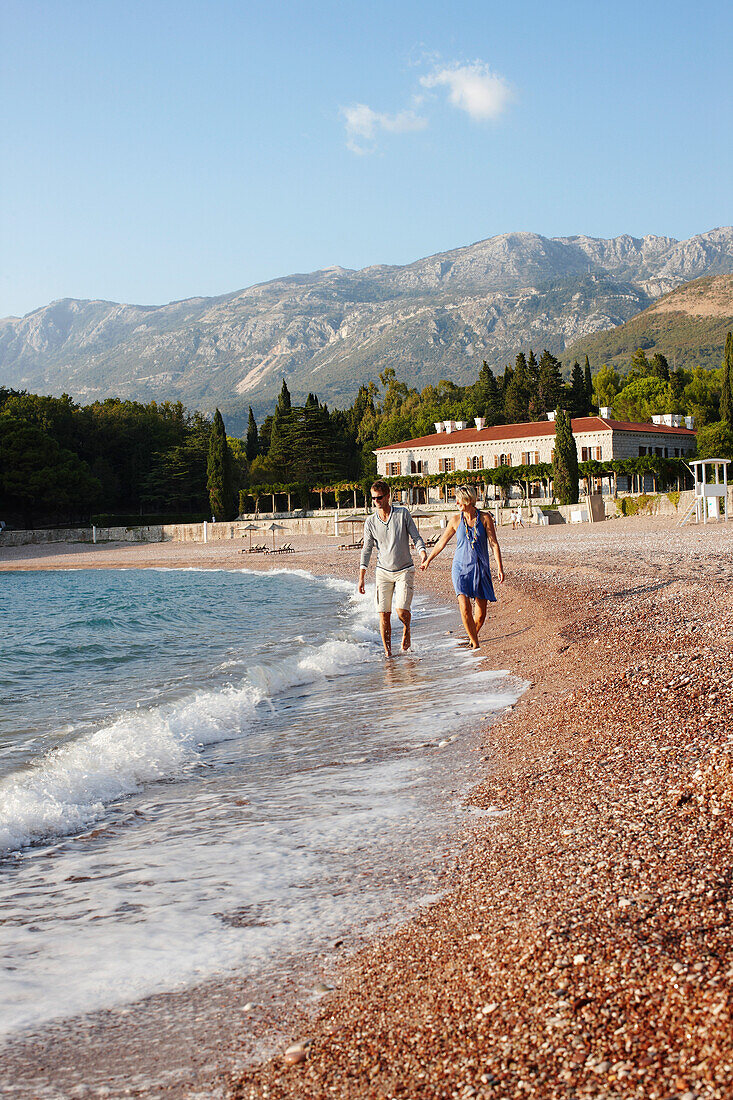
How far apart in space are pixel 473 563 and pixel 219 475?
185 feet

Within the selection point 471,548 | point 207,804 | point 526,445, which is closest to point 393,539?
point 471,548

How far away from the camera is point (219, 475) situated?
62.9 meters

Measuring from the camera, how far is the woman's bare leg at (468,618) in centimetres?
864

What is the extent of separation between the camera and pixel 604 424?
5984 cm

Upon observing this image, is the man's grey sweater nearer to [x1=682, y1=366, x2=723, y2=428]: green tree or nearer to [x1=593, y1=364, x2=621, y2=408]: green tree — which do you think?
[x1=682, y1=366, x2=723, y2=428]: green tree

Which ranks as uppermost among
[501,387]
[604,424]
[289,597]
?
[501,387]

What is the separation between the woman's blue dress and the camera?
324 inches

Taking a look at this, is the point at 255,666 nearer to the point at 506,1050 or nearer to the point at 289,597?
the point at 506,1050

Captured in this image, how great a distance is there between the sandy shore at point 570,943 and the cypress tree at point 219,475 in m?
59.2

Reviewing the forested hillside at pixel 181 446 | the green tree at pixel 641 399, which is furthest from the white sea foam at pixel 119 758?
the green tree at pixel 641 399

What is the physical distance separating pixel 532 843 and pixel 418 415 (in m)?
104

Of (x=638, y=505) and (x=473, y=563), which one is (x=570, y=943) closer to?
(x=473, y=563)

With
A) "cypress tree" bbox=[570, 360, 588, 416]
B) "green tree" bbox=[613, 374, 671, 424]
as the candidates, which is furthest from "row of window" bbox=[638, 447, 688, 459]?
"green tree" bbox=[613, 374, 671, 424]

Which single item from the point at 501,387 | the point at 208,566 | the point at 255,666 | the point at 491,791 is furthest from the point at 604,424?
the point at 491,791
